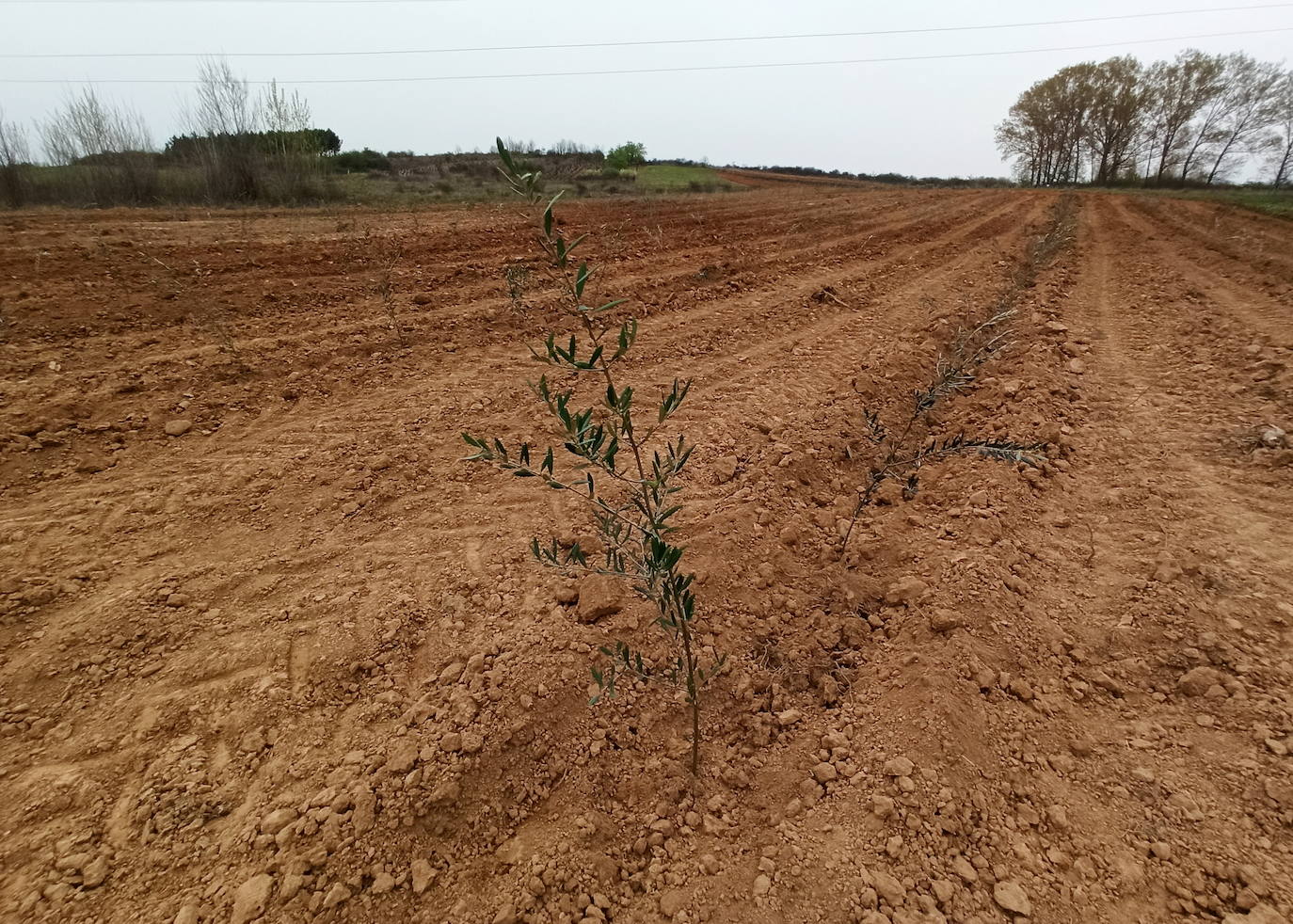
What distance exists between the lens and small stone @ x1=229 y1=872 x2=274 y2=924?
1528 mm

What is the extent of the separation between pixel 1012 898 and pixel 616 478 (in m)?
1.57

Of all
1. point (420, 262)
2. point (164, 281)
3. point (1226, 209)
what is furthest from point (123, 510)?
point (1226, 209)

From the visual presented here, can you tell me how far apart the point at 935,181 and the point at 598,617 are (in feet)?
→ 146

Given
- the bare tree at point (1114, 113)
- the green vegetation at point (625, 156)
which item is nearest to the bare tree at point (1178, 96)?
the bare tree at point (1114, 113)

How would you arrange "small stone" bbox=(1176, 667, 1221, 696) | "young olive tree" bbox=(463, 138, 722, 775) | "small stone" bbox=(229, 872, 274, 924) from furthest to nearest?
"small stone" bbox=(1176, 667, 1221, 696) < "small stone" bbox=(229, 872, 274, 924) < "young olive tree" bbox=(463, 138, 722, 775)

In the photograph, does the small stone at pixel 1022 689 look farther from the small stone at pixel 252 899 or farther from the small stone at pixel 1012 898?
the small stone at pixel 252 899

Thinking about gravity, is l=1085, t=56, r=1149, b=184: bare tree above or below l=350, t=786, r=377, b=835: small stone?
above

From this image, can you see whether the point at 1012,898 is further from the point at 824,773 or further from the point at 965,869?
the point at 824,773

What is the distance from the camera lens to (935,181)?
37.8m

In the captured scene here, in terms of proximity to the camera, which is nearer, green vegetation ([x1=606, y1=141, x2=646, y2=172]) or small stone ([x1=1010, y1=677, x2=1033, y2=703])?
small stone ([x1=1010, y1=677, x2=1033, y2=703])

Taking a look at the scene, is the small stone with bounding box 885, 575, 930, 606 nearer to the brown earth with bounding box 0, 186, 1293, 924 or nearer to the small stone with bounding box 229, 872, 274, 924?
the brown earth with bounding box 0, 186, 1293, 924

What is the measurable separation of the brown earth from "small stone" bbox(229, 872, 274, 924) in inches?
0.5

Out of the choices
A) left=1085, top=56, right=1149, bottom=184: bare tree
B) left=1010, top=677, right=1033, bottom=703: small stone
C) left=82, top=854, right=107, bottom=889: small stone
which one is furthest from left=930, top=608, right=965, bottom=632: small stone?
left=1085, top=56, right=1149, bottom=184: bare tree

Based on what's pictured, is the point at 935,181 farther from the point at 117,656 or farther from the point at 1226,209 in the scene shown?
the point at 117,656
